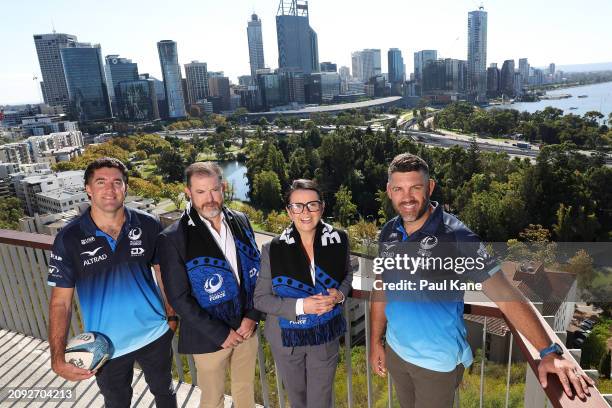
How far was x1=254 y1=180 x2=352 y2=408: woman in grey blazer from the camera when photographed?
5.09ft

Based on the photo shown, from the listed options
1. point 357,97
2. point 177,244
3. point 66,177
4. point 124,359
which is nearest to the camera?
point 177,244

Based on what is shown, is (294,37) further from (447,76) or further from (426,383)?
(426,383)

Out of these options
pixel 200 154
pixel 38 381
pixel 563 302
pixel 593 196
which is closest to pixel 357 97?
pixel 200 154

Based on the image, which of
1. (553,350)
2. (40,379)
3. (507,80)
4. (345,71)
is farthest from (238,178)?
(345,71)

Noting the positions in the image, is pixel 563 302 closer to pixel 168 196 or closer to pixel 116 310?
pixel 116 310

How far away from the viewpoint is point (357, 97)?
92.9 metres

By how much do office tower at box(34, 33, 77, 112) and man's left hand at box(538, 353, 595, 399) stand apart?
83.1 meters

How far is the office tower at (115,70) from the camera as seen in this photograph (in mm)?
74625

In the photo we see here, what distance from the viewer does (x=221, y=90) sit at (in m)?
85.1

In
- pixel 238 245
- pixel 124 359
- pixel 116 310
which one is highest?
pixel 238 245

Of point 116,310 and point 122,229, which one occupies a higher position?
point 122,229

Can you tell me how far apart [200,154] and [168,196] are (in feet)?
58.3

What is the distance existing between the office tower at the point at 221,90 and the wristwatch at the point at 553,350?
8592cm

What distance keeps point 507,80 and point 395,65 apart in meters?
29.1
